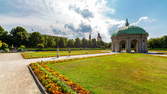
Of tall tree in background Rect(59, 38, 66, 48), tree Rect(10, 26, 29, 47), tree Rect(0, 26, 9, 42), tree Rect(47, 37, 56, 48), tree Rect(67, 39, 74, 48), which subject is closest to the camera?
tree Rect(0, 26, 9, 42)

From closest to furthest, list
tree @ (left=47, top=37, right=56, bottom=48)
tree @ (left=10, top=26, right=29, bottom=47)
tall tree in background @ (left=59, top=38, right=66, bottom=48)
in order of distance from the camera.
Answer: tree @ (left=10, top=26, right=29, bottom=47), tree @ (left=47, top=37, right=56, bottom=48), tall tree in background @ (left=59, top=38, right=66, bottom=48)

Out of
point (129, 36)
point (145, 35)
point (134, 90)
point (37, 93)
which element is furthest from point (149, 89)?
point (145, 35)

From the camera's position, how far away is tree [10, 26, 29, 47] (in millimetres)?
58844

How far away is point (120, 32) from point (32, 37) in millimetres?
58913

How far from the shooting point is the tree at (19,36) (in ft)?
193

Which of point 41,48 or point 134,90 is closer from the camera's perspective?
point 134,90

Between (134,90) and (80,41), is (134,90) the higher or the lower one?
the lower one

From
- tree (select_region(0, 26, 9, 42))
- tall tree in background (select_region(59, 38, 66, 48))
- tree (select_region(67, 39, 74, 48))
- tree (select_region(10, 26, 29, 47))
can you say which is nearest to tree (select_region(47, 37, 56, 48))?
tall tree in background (select_region(59, 38, 66, 48))

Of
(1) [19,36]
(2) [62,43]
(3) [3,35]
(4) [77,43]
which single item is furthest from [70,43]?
(3) [3,35]

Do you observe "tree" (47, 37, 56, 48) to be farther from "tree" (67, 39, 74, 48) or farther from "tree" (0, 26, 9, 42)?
"tree" (0, 26, 9, 42)

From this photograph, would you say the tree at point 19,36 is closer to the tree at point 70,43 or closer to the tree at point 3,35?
the tree at point 3,35

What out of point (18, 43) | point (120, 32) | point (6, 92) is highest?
point (120, 32)

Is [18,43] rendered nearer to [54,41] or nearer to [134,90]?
[54,41]

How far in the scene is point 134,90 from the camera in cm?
540
